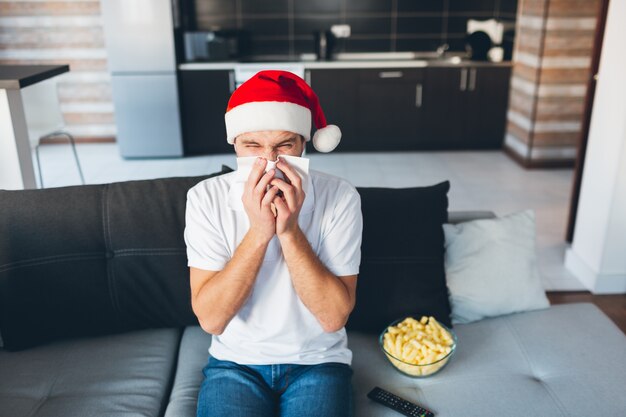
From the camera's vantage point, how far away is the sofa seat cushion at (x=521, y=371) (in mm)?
1456

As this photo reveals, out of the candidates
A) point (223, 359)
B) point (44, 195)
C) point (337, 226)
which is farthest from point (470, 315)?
point (44, 195)

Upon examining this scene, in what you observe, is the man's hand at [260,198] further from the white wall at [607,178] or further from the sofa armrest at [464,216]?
the white wall at [607,178]

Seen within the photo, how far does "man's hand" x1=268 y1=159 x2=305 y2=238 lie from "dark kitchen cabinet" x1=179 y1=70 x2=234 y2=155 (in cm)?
384

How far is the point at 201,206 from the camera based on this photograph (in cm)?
141

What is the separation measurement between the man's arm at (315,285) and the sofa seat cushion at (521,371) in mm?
273

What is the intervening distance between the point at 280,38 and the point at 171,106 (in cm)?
134

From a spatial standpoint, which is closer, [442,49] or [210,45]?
[210,45]

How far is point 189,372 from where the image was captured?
5.32ft

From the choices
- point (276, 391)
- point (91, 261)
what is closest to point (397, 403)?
point (276, 391)

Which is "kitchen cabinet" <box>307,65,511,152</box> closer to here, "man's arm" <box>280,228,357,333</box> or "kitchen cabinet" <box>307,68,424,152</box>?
"kitchen cabinet" <box>307,68,424,152</box>

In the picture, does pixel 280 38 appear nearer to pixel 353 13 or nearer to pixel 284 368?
pixel 353 13

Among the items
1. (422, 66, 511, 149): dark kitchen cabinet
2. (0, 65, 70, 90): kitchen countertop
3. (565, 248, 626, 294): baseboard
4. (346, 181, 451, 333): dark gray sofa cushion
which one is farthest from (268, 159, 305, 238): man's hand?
(422, 66, 511, 149): dark kitchen cabinet

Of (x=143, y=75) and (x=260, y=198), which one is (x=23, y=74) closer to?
(x=260, y=198)

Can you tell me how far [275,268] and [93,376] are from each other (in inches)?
24.6
